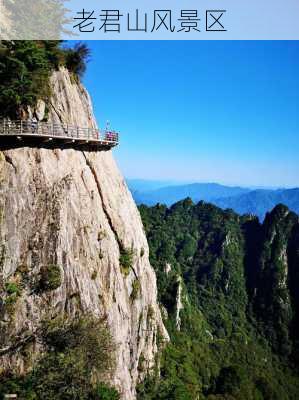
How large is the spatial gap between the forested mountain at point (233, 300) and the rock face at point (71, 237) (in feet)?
112

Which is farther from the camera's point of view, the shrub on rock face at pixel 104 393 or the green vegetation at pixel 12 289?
the shrub on rock face at pixel 104 393

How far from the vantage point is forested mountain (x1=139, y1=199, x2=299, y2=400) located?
112 m

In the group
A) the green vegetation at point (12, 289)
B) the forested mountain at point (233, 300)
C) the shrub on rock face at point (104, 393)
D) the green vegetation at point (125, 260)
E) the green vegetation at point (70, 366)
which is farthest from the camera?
the forested mountain at point (233, 300)

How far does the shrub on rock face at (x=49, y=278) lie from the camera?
43.8 meters

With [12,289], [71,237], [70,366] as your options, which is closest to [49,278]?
[12,289]

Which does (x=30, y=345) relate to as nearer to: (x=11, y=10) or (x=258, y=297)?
(x=11, y=10)

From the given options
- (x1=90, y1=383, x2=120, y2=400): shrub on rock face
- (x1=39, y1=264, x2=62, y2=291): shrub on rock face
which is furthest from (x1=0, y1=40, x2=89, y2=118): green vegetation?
(x1=90, y1=383, x2=120, y2=400): shrub on rock face

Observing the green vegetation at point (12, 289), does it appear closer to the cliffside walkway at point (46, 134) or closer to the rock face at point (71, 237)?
A: the rock face at point (71, 237)

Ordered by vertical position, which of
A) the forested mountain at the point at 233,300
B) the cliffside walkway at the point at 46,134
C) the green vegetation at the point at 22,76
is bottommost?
the forested mountain at the point at 233,300

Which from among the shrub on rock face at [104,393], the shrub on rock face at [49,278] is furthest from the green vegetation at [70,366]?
the shrub on rock face at [49,278]

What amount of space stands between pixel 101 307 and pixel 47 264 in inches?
346

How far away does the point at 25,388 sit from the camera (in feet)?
134

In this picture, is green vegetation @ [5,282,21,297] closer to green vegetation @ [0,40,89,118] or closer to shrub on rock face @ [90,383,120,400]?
shrub on rock face @ [90,383,120,400]

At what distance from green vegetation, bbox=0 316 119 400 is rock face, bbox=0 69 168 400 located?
1461 mm
